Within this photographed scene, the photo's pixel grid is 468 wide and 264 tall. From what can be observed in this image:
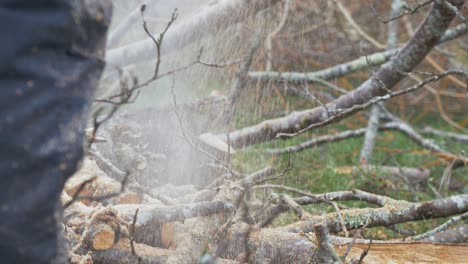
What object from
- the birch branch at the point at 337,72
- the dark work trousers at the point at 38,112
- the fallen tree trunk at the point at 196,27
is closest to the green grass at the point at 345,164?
the birch branch at the point at 337,72

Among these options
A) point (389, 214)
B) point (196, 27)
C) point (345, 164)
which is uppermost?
point (196, 27)

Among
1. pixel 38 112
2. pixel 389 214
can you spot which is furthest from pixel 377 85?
pixel 38 112

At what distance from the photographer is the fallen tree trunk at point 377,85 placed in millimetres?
3340

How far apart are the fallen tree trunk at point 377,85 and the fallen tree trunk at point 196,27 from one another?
640mm

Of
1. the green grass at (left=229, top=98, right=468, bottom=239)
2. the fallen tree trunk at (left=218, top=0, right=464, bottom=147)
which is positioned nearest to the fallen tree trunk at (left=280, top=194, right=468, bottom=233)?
the green grass at (left=229, top=98, right=468, bottom=239)

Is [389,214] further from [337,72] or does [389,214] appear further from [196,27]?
[337,72]

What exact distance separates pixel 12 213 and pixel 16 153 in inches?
4.7

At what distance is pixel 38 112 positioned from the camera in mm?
1269

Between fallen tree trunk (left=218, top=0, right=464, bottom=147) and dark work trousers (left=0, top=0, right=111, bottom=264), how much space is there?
218 centimetres

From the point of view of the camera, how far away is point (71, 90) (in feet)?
4.35

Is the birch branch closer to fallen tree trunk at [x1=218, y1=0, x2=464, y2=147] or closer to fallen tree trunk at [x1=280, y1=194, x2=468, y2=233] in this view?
fallen tree trunk at [x1=218, y1=0, x2=464, y2=147]

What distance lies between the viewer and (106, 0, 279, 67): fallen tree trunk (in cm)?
362

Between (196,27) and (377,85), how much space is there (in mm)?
1110

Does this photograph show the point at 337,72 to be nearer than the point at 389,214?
No
